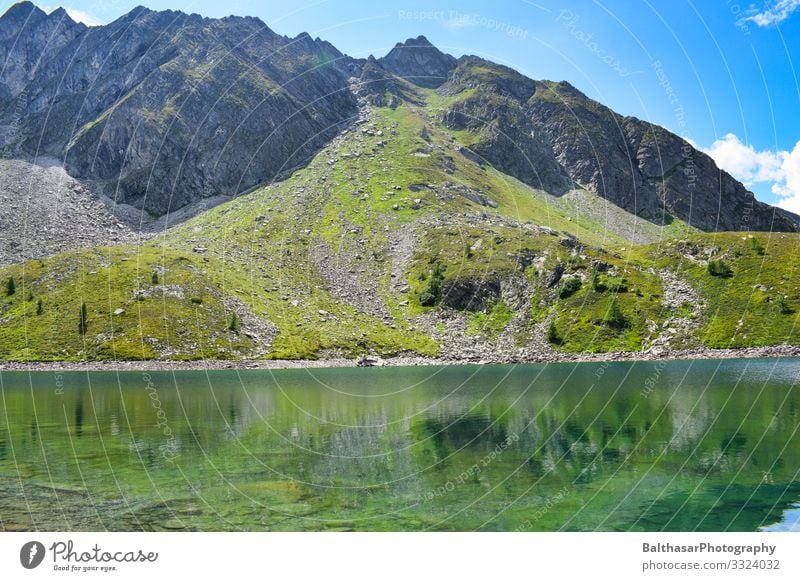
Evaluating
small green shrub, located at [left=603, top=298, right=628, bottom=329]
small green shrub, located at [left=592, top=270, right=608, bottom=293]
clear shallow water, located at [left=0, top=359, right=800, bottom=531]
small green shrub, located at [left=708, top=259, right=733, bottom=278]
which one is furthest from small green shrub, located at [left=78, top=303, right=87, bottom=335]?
small green shrub, located at [left=708, top=259, right=733, bottom=278]

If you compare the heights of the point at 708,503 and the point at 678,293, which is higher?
the point at 678,293

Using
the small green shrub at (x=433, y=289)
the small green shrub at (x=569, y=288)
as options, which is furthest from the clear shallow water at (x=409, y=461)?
the small green shrub at (x=433, y=289)

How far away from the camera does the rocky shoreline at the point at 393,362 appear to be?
123 meters

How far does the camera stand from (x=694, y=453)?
40.2 m

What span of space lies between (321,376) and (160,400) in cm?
4263

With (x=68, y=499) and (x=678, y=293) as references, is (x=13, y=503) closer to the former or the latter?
(x=68, y=499)

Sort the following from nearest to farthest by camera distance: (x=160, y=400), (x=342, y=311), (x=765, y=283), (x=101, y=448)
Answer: (x=101, y=448), (x=160, y=400), (x=765, y=283), (x=342, y=311)

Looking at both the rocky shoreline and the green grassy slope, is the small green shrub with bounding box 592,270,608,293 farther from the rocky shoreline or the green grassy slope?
the rocky shoreline

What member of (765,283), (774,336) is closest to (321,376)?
(774,336)

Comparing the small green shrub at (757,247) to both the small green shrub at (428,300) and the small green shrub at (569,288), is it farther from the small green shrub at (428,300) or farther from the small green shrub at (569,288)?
the small green shrub at (428,300)

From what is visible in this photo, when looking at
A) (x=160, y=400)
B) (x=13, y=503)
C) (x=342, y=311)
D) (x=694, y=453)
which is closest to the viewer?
(x=13, y=503)
